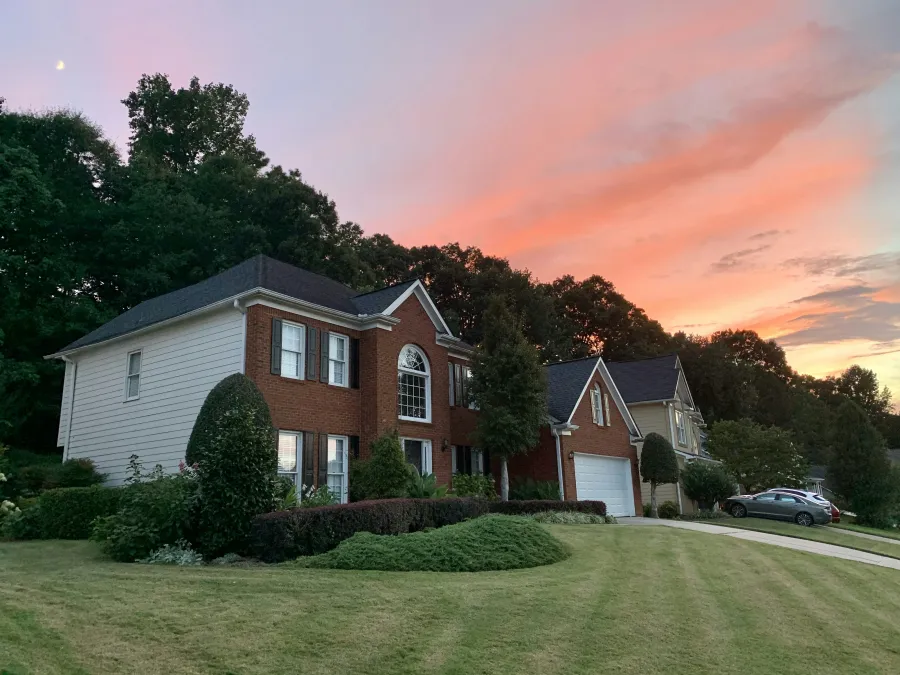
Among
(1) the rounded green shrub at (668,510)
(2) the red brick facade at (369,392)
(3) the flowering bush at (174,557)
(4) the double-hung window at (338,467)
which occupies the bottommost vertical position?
(1) the rounded green shrub at (668,510)

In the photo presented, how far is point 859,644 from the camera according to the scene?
768 cm

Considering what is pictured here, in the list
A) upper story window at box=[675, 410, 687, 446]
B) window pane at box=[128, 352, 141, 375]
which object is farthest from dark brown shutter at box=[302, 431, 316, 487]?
upper story window at box=[675, 410, 687, 446]

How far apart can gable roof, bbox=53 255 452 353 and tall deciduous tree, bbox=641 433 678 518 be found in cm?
1197

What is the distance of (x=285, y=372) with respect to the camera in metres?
18.1

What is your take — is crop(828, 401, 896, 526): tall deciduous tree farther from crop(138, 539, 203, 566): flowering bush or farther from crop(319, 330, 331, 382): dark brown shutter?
crop(138, 539, 203, 566): flowering bush

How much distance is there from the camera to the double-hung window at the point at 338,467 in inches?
743

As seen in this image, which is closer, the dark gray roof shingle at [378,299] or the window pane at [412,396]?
the dark gray roof shingle at [378,299]

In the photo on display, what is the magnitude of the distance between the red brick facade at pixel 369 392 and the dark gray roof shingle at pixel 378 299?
425 mm

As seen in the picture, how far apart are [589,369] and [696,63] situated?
50.1 ft

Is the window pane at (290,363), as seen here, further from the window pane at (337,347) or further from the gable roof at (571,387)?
the gable roof at (571,387)

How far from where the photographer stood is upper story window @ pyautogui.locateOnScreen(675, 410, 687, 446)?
3792 centimetres

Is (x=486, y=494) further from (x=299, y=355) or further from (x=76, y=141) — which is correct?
(x=76, y=141)

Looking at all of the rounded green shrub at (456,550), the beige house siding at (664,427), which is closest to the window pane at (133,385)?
the rounded green shrub at (456,550)

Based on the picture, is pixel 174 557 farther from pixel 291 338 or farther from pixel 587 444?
pixel 587 444
